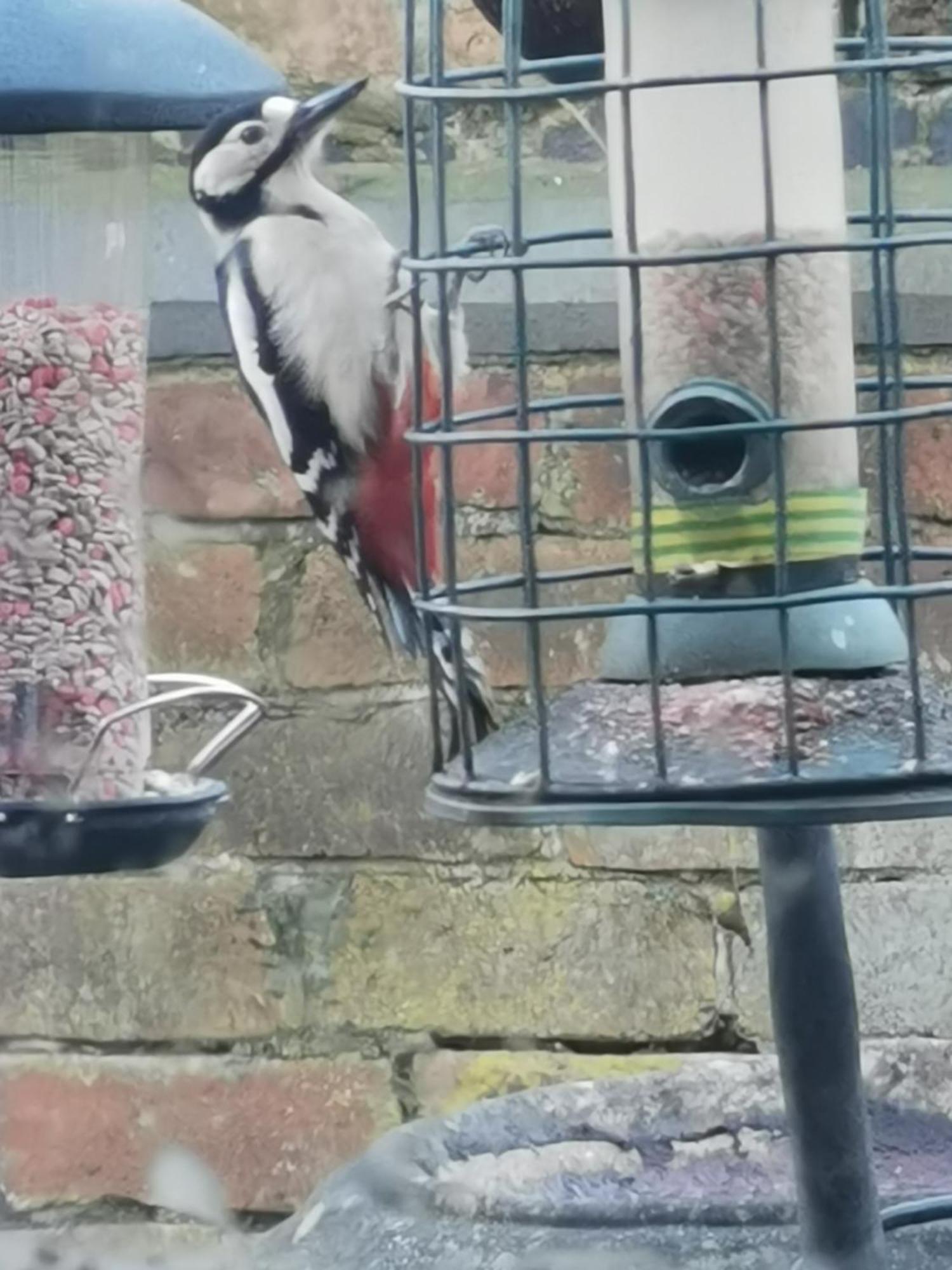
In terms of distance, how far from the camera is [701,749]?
93 cm

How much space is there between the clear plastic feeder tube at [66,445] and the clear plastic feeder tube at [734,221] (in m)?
0.45

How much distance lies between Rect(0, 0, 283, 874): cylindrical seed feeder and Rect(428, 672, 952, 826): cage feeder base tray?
41cm

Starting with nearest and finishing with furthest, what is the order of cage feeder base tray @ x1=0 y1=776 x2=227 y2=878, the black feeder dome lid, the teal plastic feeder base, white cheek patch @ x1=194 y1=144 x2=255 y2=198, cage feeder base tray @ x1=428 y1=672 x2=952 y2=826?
cage feeder base tray @ x1=428 y1=672 x2=952 y2=826 < the teal plastic feeder base < the black feeder dome lid < cage feeder base tray @ x1=0 y1=776 x2=227 y2=878 < white cheek patch @ x1=194 y1=144 x2=255 y2=198

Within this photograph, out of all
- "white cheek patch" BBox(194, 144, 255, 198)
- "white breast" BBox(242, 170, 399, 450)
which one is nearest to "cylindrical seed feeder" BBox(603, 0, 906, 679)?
"white cheek patch" BBox(194, 144, 255, 198)

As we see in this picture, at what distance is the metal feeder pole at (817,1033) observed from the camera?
92 cm

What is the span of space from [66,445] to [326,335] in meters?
0.68

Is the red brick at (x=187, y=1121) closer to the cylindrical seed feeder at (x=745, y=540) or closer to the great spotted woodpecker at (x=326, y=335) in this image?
the great spotted woodpecker at (x=326, y=335)

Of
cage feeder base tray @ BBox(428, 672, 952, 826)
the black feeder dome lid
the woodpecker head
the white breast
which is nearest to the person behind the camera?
cage feeder base tray @ BBox(428, 672, 952, 826)

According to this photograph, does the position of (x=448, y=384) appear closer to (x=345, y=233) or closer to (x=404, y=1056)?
(x=404, y=1056)

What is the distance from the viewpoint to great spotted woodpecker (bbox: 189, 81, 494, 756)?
1.57 metres

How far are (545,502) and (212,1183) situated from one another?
493 mm

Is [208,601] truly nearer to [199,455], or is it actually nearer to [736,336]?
[199,455]

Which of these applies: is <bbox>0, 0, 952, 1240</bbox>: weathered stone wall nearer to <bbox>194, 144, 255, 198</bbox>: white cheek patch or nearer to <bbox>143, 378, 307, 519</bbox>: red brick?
<bbox>143, 378, 307, 519</bbox>: red brick

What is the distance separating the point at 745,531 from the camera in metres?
1.01
